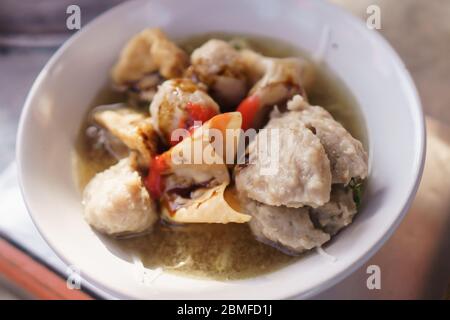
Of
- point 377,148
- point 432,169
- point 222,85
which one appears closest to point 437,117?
point 432,169

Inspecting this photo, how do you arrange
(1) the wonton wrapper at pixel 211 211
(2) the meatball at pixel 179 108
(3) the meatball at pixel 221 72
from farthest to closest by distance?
(3) the meatball at pixel 221 72 → (2) the meatball at pixel 179 108 → (1) the wonton wrapper at pixel 211 211

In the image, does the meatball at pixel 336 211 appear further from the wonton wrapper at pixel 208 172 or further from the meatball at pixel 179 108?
the meatball at pixel 179 108

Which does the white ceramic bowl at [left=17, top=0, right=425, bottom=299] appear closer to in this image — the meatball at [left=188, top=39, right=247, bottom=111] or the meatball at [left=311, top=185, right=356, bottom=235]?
the meatball at [left=311, top=185, right=356, bottom=235]

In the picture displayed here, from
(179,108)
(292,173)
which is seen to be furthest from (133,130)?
(292,173)

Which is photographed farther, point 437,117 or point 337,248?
point 437,117

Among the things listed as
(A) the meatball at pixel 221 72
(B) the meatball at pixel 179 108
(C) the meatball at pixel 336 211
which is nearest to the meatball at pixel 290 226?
(C) the meatball at pixel 336 211

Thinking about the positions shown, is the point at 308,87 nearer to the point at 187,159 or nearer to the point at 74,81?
the point at 187,159

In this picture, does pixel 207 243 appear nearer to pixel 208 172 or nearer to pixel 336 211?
pixel 208 172
